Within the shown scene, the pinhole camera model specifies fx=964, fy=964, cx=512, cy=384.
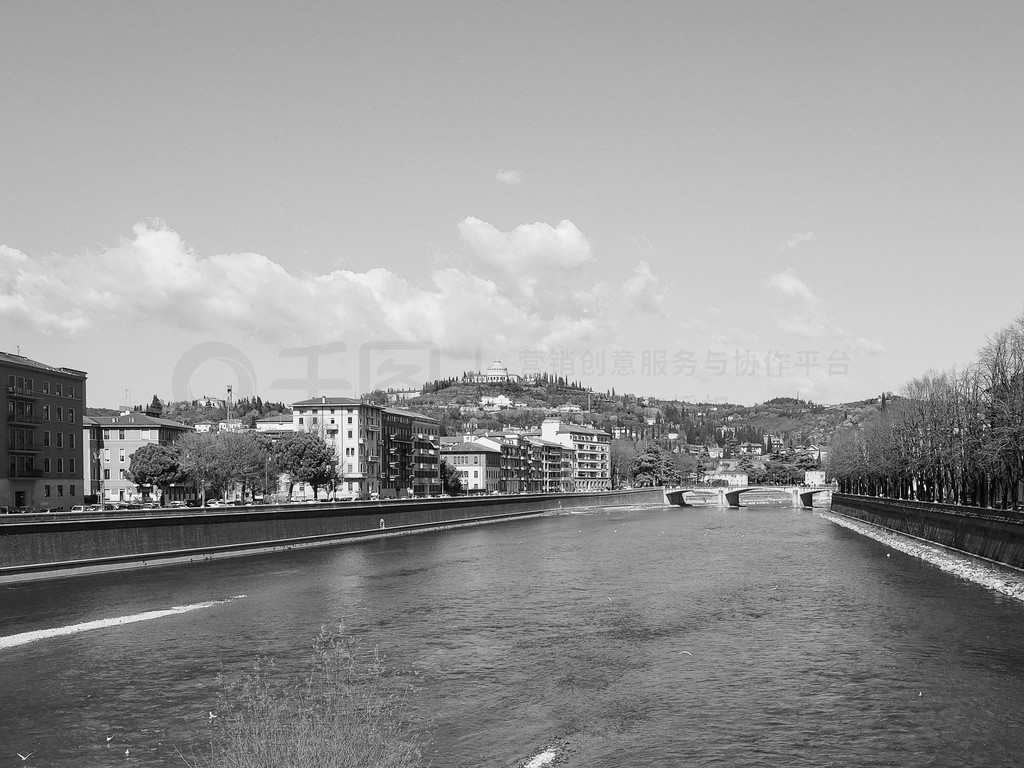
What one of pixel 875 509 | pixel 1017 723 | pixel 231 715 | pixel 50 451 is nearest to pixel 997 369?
pixel 875 509

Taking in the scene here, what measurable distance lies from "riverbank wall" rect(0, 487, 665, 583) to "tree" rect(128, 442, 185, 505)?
127ft

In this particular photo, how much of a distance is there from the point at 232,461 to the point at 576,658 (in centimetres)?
10229

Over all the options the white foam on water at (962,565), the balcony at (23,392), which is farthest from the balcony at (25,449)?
the white foam on water at (962,565)

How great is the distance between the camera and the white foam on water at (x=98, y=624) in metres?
32.2

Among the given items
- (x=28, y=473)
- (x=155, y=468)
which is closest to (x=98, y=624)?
(x=28, y=473)

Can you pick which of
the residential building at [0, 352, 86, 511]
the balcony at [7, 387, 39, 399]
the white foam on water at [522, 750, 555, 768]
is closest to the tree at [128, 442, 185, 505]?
the residential building at [0, 352, 86, 511]

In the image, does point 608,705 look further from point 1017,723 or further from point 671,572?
point 671,572

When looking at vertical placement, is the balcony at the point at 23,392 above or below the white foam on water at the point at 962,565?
above

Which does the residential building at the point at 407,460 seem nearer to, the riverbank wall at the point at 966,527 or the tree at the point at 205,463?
the tree at the point at 205,463

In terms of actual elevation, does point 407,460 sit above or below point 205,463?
below

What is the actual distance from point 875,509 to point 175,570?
7949 cm

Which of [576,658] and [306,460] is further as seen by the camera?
[306,460]

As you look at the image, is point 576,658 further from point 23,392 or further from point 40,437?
point 40,437

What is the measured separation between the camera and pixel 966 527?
208 feet
